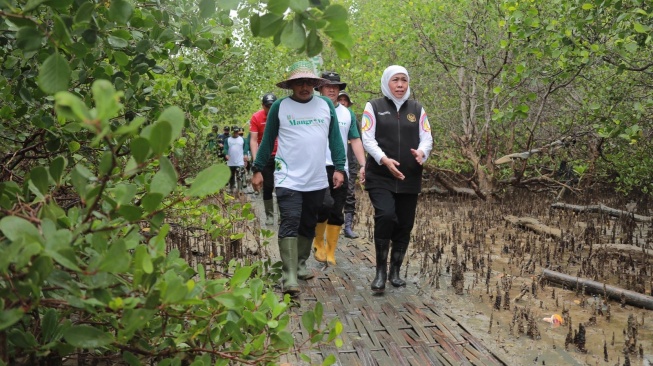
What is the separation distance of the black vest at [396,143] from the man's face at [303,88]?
505 millimetres

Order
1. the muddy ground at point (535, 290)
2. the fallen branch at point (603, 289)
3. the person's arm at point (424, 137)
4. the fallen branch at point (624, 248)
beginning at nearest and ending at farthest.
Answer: the muddy ground at point (535, 290) → the fallen branch at point (603, 289) → the person's arm at point (424, 137) → the fallen branch at point (624, 248)

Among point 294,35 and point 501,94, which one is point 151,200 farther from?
point 501,94

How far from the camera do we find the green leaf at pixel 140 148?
1057 millimetres

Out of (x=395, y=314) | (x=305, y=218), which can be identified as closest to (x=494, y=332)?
(x=395, y=314)

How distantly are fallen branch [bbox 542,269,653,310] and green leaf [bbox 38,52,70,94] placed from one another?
12.8 ft

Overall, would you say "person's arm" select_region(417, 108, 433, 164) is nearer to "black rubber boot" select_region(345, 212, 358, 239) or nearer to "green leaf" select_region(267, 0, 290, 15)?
"black rubber boot" select_region(345, 212, 358, 239)

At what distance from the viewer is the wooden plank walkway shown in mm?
3070

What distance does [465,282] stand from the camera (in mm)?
4734

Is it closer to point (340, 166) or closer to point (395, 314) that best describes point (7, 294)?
point (395, 314)

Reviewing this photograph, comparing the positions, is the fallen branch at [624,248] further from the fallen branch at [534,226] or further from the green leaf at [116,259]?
the green leaf at [116,259]

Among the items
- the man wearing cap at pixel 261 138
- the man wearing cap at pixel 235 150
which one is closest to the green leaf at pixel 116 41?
the man wearing cap at pixel 261 138

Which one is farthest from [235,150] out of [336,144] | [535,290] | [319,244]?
[535,290]

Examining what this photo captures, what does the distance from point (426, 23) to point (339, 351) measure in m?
7.13

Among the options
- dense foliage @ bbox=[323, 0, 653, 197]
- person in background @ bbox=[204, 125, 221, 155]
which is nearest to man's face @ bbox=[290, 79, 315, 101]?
dense foliage @ bbox=[323, 0, 653, 197]
